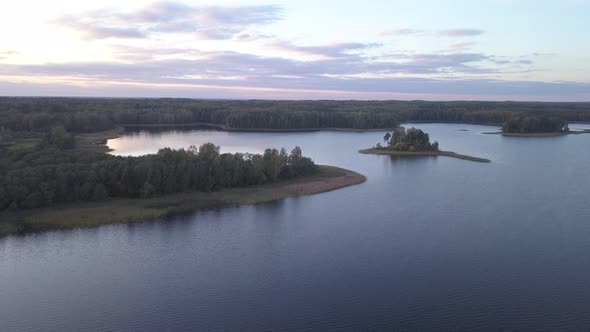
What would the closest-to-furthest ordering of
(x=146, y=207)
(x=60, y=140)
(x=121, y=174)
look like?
(x=146, y=207)
(x=121, y=174)
(x=60, y=140)

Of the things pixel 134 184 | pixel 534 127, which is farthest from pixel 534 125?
pixel 134 184

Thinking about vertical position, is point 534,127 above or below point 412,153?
above

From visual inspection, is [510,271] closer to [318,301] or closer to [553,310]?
[553,310]

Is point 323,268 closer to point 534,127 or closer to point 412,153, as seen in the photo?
point 412,153

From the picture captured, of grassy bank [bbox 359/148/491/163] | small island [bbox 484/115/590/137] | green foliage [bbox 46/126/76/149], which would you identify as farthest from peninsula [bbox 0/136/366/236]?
small island [bbox 484/115/590/137]

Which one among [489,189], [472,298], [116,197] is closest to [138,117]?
[116,197]
